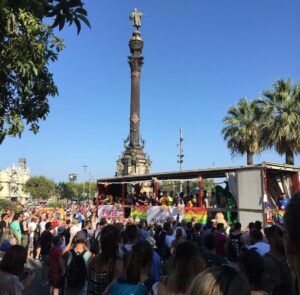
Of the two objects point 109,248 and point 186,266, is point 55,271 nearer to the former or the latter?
point 109,248

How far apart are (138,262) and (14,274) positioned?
1.34 m

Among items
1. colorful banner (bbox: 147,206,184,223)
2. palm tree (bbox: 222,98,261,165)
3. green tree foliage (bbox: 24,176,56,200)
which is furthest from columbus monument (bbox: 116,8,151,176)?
green tree foliage (bbox: 24,176,56,200)

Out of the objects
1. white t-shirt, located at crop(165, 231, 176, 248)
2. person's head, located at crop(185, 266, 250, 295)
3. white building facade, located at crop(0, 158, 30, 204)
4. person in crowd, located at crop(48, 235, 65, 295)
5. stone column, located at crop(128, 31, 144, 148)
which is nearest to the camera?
person's head, located at crop(185, 266, 250, 295)

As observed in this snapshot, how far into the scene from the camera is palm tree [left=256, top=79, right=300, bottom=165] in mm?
22750

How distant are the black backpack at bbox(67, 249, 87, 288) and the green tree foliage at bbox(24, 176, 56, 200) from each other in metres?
103

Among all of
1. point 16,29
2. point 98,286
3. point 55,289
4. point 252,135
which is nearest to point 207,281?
point 98,286

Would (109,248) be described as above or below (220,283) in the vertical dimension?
below

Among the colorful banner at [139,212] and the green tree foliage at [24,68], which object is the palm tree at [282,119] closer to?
the colorful banner at [139,212]

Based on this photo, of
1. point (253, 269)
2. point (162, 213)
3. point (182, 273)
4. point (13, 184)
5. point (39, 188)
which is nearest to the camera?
point (182, 273)

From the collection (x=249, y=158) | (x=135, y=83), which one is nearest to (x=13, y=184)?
(x=135, y=83)

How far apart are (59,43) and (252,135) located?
810 inches

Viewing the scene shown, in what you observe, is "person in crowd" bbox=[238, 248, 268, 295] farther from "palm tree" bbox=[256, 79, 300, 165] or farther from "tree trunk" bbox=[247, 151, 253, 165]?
"tree trunk" bbox=[247, 151, 253, 165]

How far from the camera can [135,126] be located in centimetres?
3319

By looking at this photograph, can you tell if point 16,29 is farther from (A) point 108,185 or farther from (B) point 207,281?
(A) point 108,185
